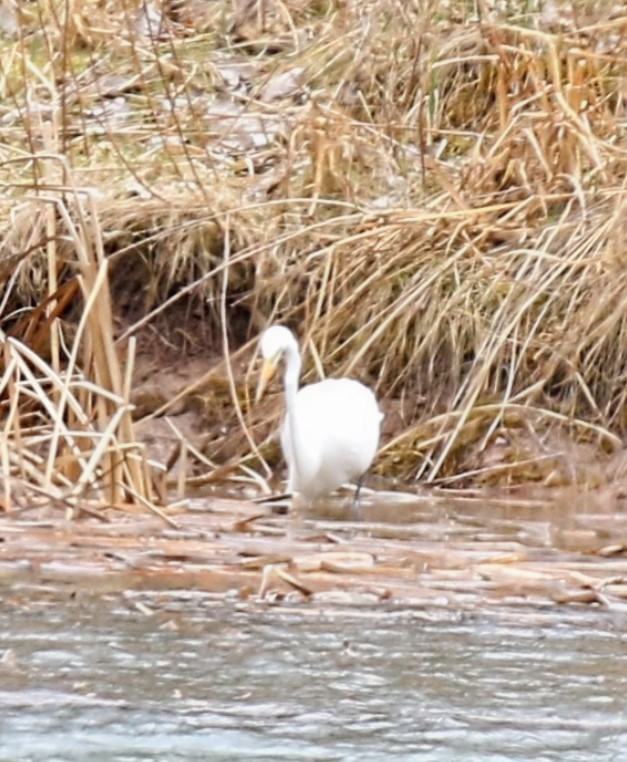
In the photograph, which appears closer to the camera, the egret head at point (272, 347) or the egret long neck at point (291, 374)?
the egret head at point (272, 347)

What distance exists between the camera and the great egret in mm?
6660

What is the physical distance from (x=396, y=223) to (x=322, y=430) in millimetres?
1004

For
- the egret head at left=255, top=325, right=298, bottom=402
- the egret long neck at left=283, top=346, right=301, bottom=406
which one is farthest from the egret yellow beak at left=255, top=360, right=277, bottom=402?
the egret long neck at left=283, top=346, right=301, bottom=406

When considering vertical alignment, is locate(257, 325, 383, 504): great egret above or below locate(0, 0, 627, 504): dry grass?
below

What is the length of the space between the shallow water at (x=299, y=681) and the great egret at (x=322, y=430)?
2.34 meters

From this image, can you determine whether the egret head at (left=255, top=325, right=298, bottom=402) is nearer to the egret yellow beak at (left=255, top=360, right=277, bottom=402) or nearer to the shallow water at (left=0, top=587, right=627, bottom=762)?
the egret yellow beak at (left=255, top=360, right=277, bottom=402)

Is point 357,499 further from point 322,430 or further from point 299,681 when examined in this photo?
point 299,681

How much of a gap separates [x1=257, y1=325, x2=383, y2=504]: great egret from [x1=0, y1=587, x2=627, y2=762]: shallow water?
2.34 m

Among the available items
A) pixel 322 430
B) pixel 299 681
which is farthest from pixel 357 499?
pixel 299 681

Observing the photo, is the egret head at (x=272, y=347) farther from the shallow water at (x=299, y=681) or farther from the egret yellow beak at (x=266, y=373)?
the shallow water at (x=299, y=681)

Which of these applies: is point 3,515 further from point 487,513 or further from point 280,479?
point 280,479

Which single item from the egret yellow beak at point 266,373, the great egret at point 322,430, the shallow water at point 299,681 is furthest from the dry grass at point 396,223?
the shallow water at point 299,681

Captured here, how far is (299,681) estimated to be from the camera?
3.49 m

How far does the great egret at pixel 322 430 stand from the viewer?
6.66 meters
